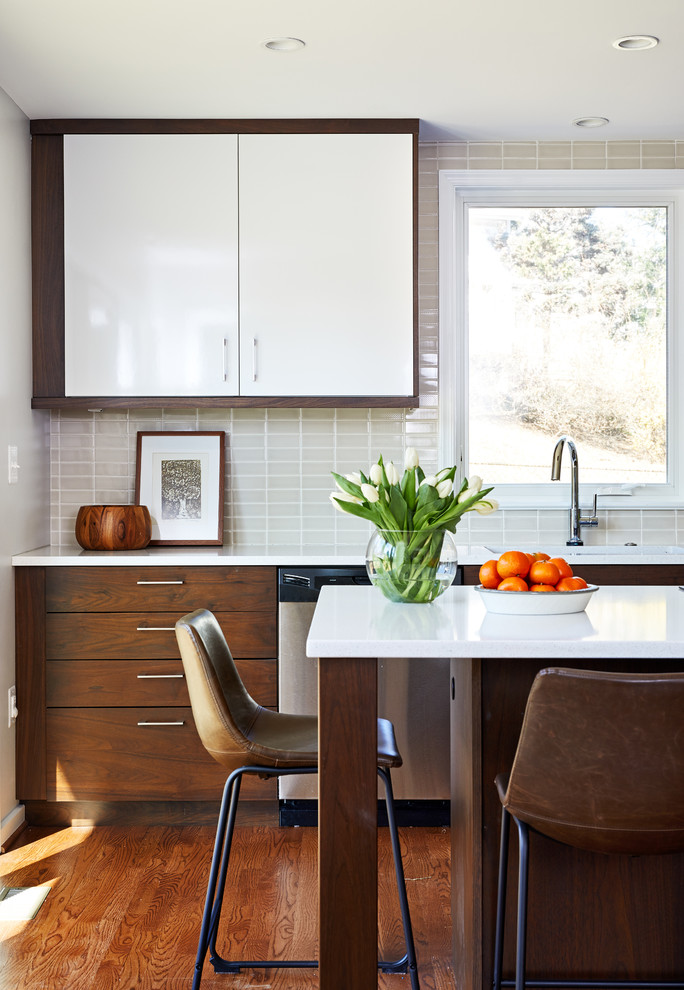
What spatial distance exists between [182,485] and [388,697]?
46.8 inches

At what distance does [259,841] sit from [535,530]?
5.31 feet

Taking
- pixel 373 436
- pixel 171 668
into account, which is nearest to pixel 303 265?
pixel 373 436

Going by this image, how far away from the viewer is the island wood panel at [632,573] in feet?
10.8

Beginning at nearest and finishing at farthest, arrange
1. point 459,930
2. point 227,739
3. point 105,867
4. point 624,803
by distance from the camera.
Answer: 1. point 624,803
2. point 227,739
3. point 459,930
4. point 105,867

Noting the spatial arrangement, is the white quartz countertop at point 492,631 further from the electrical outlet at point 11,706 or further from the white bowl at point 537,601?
the electrical outlet at point 11,706

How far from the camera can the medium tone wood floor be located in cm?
232

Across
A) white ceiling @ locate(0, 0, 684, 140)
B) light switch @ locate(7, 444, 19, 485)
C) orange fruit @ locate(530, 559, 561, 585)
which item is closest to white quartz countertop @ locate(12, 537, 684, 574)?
light switch @ locate(7, 444, 19, 485)

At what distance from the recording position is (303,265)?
11.7 feet

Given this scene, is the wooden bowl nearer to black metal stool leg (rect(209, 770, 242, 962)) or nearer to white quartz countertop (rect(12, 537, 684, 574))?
white quartz countertop (rect(12, 537, 684, 574))

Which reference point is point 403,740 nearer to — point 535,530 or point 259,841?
point 259,841

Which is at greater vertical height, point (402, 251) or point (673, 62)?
point (673, 62)

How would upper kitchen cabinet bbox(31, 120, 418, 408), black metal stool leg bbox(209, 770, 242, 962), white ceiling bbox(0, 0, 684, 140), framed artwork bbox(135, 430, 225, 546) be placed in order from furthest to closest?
framed artwork bbox(135, 430, 225, 546) → upper kitchen cabinet bbox(31, 120, 418, 408) → white ceiling bbox(0, 0, 684, 140) → black metal stool leg bbox(209, 770, 242, 962)

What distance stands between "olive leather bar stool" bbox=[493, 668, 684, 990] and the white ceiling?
6.52 feet

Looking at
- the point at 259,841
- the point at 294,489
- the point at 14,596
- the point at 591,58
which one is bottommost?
the point at 259,841
